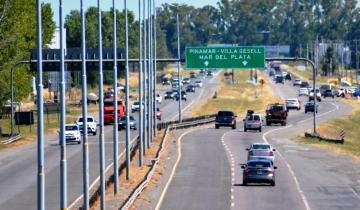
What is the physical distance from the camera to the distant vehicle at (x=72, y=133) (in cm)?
8138

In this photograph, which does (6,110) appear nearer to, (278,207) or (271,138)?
(271,138)

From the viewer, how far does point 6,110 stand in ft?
407

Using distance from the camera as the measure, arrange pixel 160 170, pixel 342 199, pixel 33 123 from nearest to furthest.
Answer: pixel 342 199 → pixel 160 170 → pixel 33 123

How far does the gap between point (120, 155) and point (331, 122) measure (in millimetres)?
46408

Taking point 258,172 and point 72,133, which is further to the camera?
point 72,133

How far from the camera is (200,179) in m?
55.3

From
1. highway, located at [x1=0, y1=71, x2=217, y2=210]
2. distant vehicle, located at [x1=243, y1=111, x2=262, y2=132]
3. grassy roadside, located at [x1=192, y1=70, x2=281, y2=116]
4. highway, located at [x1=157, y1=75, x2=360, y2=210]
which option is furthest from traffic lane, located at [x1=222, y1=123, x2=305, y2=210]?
grassy roadside, located at [x1=192, y1=70, x2=281, y2=116]

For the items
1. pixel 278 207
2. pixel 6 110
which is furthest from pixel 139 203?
pixel 6 110

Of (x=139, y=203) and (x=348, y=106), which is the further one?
(x=348, y=106)

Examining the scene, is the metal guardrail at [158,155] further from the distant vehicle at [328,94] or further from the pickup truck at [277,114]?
the distant vehicle at [328,94]

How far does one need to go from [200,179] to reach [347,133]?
181 feet

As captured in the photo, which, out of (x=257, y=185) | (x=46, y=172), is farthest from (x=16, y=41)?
(x=257, y=185)

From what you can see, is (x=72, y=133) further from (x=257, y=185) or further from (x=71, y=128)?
(x=257, y=185)

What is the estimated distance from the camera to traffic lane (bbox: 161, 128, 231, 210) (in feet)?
147
